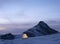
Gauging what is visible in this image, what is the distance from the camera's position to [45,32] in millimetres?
190625

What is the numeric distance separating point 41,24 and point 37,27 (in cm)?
558

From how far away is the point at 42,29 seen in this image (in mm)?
189250

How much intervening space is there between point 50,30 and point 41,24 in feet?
48.7

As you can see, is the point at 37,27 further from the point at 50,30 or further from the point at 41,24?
the point at 50,30

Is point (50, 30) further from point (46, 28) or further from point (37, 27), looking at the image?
point (37, 27)

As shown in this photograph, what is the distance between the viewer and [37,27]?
181 m

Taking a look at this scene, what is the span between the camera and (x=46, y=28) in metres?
192

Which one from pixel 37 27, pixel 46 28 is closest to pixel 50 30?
pixel 46 28

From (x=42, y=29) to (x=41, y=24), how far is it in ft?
26.6

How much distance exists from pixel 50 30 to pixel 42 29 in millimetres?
9140

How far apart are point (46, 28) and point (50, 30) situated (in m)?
4.70

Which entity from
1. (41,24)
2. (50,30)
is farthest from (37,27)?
(50,30)

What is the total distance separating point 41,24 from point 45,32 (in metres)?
12.1
